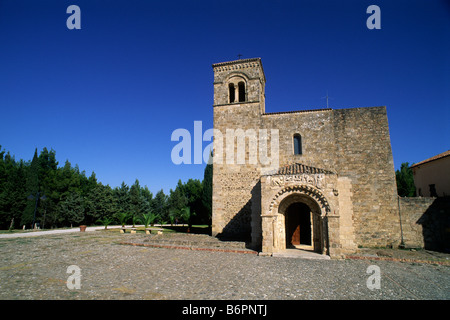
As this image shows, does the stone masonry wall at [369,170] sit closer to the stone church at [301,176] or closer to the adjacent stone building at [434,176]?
the stone church at [301,176]

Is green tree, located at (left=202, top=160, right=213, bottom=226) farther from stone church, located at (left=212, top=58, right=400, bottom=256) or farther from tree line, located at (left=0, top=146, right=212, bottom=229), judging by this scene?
stone church, located at (left=212, top=58, right=400, bottom=256)

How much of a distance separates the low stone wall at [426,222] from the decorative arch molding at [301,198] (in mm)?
6645

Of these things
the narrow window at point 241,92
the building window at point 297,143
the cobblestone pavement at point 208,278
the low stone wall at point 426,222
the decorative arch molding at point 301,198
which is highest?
the narrow window at point 241,92

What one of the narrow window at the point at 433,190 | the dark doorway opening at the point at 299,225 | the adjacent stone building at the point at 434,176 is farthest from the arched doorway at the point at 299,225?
the adjacent stone building at the point at 434,176

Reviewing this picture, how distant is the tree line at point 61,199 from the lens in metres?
27.3

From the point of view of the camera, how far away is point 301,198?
507 inches

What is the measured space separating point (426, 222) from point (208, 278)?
48.4ft

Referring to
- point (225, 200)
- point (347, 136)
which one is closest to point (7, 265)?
point (225, 200)

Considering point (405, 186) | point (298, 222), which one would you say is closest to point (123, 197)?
point (298, 222)

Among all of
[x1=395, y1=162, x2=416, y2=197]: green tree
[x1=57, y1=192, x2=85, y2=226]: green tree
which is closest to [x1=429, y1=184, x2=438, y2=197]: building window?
[x1=395, y1=162, x2=416, y2=197]: green tree

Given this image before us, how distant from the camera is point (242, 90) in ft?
61.4

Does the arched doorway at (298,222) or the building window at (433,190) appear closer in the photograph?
the arched doorway at (298,222)

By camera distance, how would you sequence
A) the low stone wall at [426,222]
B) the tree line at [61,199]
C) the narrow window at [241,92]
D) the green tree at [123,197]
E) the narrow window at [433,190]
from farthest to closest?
1. the green tree at [123,197]
2. the tree line at [61,199]
3. the narrow window at [241,92]
4. the narrow window at [433,190]
5. the low stone wall at [426,222]

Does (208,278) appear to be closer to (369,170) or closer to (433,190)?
(369,170)
